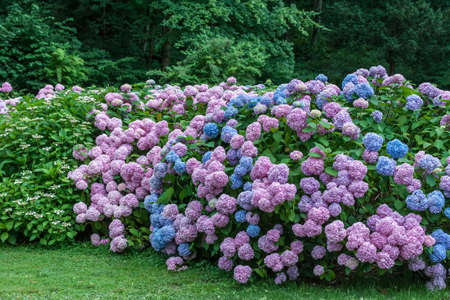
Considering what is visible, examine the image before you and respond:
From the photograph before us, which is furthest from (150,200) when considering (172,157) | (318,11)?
(318,11)

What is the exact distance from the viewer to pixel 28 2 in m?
14.8

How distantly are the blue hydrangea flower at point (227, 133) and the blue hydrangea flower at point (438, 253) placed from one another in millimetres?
1921

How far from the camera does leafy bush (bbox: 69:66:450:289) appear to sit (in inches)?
151

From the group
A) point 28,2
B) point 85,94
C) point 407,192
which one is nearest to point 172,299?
point 407,192

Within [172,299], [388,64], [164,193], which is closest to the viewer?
[172,299]

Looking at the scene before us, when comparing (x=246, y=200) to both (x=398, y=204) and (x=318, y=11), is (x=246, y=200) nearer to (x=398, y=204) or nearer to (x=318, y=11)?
(x=398, y=204)

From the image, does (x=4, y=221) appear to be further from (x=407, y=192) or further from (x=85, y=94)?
(x=407, y=192)

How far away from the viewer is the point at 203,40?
12703mm

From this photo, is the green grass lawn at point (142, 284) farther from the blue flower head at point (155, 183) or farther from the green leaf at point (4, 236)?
the blue flower head at point (155, 183)

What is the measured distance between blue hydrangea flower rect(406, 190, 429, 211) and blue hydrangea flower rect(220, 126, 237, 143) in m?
1.61

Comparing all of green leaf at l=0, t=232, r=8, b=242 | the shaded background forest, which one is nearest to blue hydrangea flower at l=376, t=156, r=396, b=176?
green leaf at l=0, t=232, r=8, b=242

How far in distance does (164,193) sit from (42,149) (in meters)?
1.98

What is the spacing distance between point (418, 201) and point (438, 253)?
16.3 inches

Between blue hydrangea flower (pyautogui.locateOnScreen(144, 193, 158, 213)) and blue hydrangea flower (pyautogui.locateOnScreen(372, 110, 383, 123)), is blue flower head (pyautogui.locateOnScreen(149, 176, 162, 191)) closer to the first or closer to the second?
blue hydrangea flower (pyautogui.locateOnScreen(144, 193, 158, 213))
